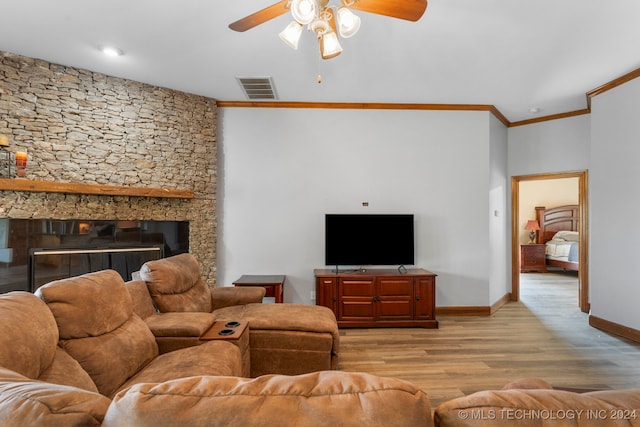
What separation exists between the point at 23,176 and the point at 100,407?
3.53 m

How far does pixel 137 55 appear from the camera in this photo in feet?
10.5

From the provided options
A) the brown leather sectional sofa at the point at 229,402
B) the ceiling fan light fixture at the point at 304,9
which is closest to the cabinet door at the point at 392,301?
the ceiling fan light fixture at the point at 304,9

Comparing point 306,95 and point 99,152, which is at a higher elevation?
point 306,95

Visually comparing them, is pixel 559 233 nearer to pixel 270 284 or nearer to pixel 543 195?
pixel 543 195

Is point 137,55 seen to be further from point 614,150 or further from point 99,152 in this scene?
Answer: point 614,150

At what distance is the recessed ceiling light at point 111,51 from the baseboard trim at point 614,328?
6.19 meters

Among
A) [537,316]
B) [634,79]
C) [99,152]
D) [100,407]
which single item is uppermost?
[634,79]

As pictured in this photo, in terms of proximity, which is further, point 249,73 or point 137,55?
point 249,73

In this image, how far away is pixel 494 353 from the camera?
322 centimetres

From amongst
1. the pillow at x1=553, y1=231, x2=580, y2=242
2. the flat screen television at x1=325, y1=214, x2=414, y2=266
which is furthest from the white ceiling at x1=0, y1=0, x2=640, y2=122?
the pillow at x1=553, y1=231, x2=580, y2=242

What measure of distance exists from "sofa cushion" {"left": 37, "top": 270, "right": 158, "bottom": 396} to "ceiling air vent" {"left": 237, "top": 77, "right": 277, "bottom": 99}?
268 centimetres

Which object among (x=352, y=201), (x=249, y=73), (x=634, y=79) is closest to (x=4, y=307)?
(x=249, y=73)

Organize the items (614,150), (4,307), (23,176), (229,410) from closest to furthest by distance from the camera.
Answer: (229,410), (4,307), (23,176), (614,150)

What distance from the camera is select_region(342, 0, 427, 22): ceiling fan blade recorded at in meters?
1.78
